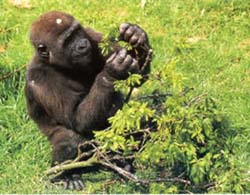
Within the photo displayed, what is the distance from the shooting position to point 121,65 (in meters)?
5.30

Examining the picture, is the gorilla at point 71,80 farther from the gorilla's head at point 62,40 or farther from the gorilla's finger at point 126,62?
the gorilla's finger at point 126,62

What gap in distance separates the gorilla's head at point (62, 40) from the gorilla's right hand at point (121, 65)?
0.41 metres

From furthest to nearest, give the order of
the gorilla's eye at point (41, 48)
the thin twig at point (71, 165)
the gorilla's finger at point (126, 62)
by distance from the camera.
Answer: the gorilla's eye at point (41, 48)
the thin twig at point (71, 165)
the gorilla's finger at point (126, 62)

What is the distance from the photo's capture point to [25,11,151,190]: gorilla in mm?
5605

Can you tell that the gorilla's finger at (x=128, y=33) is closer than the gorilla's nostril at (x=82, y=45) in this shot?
Yes

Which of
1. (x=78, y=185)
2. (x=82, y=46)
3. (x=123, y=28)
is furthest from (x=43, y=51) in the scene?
(x=78, y=185)

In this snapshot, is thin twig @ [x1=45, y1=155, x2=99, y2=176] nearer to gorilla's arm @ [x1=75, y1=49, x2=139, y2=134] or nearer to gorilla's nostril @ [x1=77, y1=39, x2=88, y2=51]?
gorilla's arm @ [x1=75, y1=49, x2=139, y2=134]

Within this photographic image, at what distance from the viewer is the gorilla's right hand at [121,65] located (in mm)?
5309

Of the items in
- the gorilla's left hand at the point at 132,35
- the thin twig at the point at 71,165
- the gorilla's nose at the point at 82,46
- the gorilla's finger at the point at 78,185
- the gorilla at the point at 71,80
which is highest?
the gorilla's left hand at the point at 132,35

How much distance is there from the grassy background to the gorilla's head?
0.25 metres

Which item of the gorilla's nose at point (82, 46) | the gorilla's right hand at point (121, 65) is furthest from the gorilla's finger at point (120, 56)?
the gorilla's nose at point (82, 46)

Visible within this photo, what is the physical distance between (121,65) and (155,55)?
2.10 meters

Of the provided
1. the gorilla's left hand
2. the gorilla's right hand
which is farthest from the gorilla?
the gorilla's right hand

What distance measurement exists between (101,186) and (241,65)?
2153 millimetres
